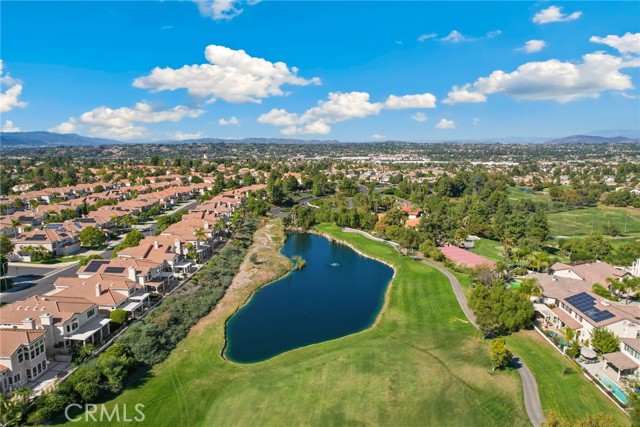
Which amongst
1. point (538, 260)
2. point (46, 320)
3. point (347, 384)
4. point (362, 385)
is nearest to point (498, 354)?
point (362, 385)

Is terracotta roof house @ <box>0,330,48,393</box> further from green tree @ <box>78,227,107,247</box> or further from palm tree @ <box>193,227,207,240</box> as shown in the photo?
green tree @ <box>78,227,107,247</box>

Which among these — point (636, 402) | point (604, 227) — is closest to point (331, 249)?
point (636, 402)

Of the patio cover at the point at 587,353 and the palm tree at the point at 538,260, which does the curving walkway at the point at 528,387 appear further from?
the palm tree at the point at 538,260

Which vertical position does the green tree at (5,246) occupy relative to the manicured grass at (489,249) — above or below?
above

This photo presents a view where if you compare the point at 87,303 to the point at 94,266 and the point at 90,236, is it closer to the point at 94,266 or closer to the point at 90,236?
the point at 94,266

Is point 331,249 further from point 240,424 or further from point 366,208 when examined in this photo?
point 240,424

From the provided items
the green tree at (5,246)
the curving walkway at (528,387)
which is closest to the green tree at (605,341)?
the curving walkway at (528,387)

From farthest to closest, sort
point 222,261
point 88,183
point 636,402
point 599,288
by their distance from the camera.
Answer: point 88,183, point 222,261, point 599,288, point 636,402
